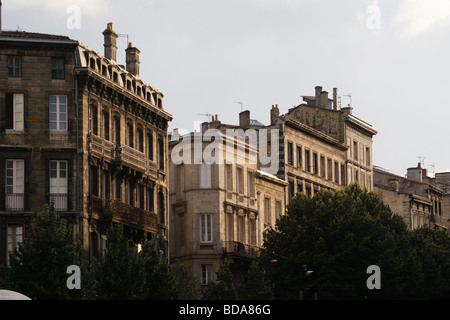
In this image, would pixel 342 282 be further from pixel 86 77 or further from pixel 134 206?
pixel 86 77

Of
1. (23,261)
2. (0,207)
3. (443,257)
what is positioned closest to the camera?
(23,261)

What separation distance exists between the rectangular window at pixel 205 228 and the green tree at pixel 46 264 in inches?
1030

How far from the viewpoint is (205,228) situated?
74.3 meters

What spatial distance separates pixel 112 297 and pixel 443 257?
42.1 m

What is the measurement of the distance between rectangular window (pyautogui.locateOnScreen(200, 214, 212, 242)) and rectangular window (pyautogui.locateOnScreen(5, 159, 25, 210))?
19.7m

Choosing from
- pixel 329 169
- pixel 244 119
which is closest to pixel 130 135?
pixel 244 119

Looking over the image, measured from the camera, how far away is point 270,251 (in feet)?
222

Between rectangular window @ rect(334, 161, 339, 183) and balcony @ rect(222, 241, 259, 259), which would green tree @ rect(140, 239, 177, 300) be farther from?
rectangular window @ rect(334, 161, 339, 183)

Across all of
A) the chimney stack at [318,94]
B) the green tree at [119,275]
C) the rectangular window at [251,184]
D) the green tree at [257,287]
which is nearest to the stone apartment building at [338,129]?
the chimney stack at [318,94]

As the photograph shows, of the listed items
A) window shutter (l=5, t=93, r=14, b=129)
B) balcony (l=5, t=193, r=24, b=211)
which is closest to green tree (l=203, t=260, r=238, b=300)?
balcony (l=5, t=193, r=24, b=211)

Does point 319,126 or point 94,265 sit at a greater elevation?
point 319,126

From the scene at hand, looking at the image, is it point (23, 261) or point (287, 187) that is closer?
point (23, 261)
